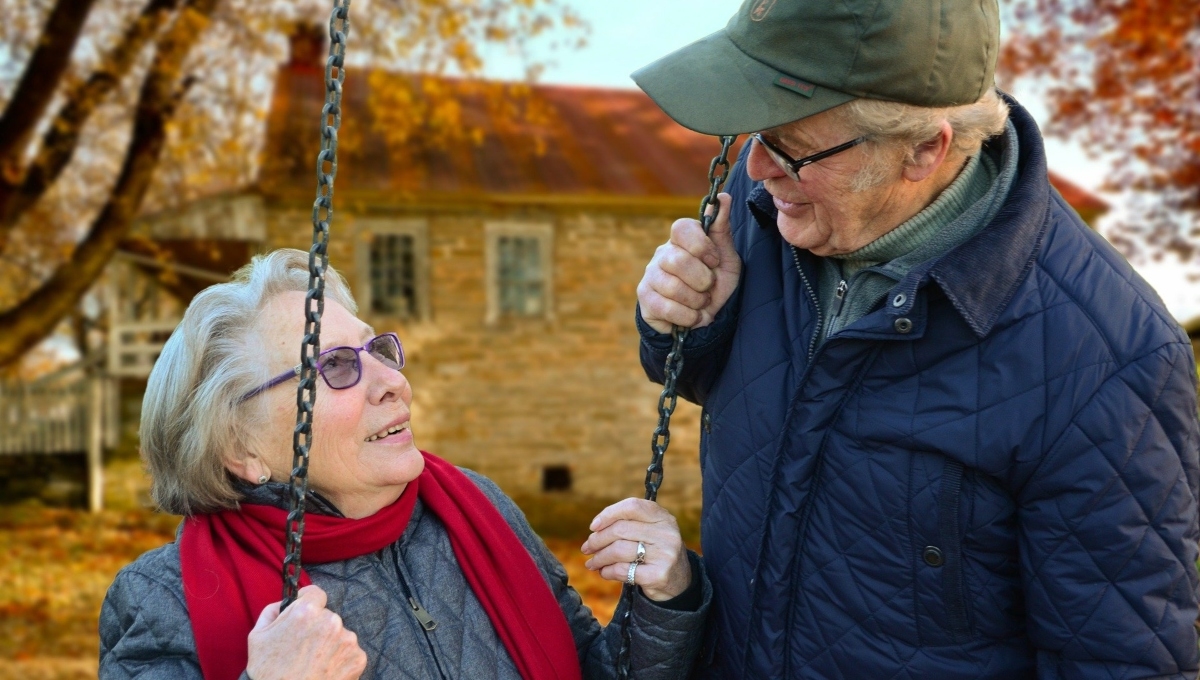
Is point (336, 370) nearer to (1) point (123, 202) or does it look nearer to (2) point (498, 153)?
(1) point (123, 202)

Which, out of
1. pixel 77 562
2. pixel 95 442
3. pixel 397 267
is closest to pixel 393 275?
pixel 397 267

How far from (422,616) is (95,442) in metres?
14.7

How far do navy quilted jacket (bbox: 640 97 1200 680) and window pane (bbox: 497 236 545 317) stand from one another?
41.9 feet

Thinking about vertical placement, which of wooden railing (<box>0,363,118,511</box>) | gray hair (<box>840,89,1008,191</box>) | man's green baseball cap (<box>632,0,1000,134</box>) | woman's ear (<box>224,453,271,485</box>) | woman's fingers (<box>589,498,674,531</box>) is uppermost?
man's green baseball cap (<box>632,0,1000,134</box>)

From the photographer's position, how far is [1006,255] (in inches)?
69.2

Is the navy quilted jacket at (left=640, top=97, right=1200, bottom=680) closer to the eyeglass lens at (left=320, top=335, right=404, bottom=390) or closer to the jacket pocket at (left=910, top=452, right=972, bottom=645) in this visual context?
the jacket pocket at (left=910, top=452, right=972, bottom=645)

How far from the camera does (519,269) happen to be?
48.5 feet

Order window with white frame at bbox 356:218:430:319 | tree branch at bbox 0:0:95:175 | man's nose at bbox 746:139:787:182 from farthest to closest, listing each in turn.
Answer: window with white frame at bbox 356:218:430:319 < tree branch at bbox 0:0:95:175 < man's nose at bbox 746:139:787:182

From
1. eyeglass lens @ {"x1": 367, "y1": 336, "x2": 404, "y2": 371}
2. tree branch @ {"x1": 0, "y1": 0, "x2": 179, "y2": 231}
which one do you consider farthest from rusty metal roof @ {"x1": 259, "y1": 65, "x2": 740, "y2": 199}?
eyeglass lens @ {"x1": 367, "y1": 336, "x2": 404, "y2": 371}

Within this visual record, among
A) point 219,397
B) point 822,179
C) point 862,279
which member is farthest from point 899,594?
point 219,397

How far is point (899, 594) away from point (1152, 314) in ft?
2.11

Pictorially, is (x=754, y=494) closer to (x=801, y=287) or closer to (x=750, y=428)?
(x=750, y=428)

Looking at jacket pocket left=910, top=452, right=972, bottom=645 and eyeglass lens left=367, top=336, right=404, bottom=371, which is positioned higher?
eyeglass lens left=367, top=336, right=404, bottom=371

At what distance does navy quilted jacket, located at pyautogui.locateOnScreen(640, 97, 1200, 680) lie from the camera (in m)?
1.69
